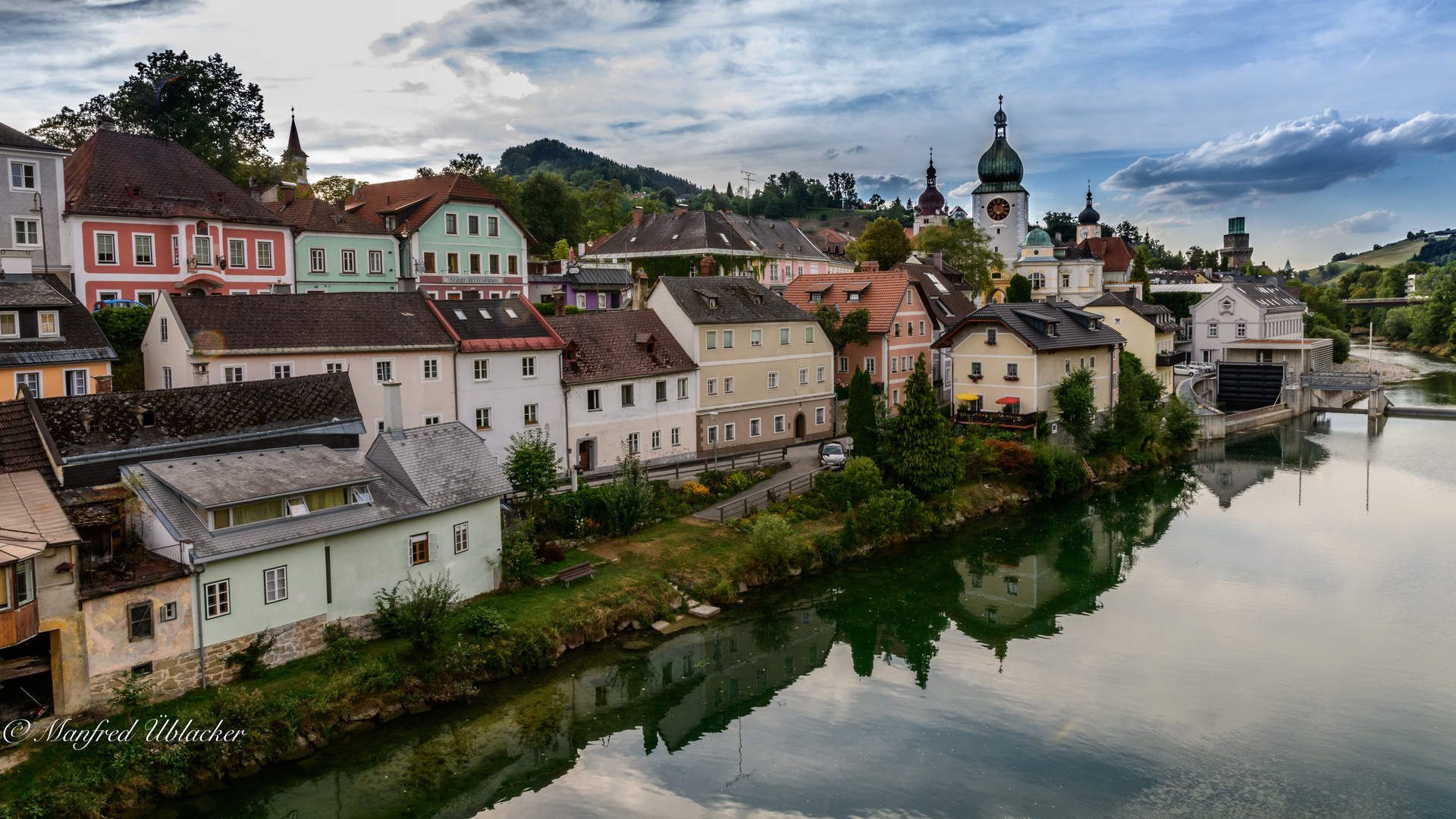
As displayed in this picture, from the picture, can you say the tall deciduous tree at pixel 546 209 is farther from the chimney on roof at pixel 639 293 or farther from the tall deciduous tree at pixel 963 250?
the chimney on roof at pixel 639 293

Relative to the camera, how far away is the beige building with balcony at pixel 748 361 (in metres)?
40.2

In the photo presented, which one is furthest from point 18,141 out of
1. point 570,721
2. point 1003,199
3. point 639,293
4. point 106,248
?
point 1003,199

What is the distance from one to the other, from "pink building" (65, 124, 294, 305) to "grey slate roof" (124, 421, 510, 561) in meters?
17.4

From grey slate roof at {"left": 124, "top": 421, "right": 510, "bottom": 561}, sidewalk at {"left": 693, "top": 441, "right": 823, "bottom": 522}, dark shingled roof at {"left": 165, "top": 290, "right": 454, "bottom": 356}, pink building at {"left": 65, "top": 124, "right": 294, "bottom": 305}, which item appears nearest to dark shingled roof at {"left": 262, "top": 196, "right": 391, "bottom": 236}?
pink building at {"left": 65, "top": 124, "right": 294, "bottom": 305}

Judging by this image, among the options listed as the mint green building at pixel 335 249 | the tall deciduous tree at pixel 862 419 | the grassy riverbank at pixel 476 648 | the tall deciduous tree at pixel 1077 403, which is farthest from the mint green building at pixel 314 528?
the tall deciduous tree at pixel 1077 403

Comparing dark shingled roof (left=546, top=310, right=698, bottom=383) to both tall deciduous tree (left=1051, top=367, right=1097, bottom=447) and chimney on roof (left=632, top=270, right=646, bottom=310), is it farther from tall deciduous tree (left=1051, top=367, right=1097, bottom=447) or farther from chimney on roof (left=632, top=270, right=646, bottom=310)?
Result: tall deciduous tree (left=1051, top=367, right=1097, bottom=447)

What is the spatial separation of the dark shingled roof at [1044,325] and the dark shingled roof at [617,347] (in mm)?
17529

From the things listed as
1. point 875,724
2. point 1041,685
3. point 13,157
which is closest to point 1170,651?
point 1041,685

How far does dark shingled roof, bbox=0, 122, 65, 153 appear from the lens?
113 ft

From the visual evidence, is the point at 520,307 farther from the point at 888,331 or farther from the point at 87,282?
the point at 888,331

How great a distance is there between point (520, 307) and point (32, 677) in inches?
821

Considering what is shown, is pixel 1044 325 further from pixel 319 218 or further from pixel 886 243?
pixel 319 218

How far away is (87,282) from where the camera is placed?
36125mm

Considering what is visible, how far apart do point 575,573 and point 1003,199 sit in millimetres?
82670
